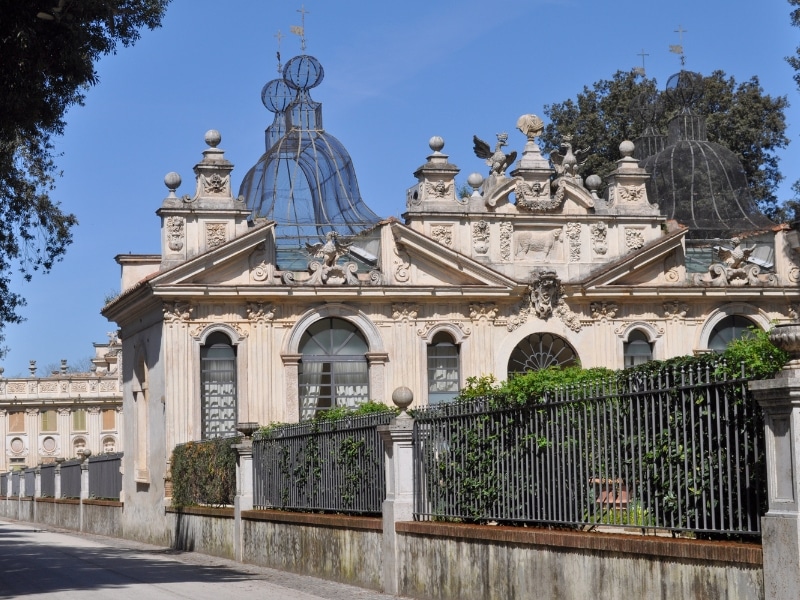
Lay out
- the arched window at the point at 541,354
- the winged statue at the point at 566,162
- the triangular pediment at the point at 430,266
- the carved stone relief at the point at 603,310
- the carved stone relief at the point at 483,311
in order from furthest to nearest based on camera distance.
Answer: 1. the winged statue at the point at 566,162
2. the carved stone relief at the point at 603,310
3. the arched window at the point at 541,354
4. the carved stone relief at the point at 483,311
5. the triangular pediment at the point at 430,266

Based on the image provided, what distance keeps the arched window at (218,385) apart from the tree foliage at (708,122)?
23355mm

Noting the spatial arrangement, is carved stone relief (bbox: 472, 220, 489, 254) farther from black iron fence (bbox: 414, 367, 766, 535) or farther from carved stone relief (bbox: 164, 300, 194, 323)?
black iron fence (bbox: 414, 367, 766, 535)

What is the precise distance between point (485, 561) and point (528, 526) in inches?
23.7

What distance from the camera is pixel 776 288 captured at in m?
32.8

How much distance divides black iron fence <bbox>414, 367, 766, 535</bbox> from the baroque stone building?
530 inches

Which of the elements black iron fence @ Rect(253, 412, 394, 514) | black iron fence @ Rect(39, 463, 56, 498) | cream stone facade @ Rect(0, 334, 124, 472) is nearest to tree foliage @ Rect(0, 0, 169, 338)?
black iron fence @ Rect(253, 412, 394, 514)

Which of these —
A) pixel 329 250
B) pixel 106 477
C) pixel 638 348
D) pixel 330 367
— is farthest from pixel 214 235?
pixel 106 477

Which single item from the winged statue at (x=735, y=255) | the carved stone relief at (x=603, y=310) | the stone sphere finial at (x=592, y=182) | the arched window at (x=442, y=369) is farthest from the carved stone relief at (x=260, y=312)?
the winged statue at (x=735, y=255)

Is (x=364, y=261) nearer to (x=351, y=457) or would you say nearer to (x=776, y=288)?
(x=776, y=288)

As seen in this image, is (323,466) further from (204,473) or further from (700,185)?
(700,185)

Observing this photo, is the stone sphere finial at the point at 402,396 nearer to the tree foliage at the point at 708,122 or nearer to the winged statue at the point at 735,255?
the winged statue at the point at 735,255

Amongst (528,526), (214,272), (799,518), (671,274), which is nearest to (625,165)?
(671,274)

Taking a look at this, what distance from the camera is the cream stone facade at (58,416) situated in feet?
297

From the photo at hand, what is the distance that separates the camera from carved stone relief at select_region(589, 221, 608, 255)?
108 feet
